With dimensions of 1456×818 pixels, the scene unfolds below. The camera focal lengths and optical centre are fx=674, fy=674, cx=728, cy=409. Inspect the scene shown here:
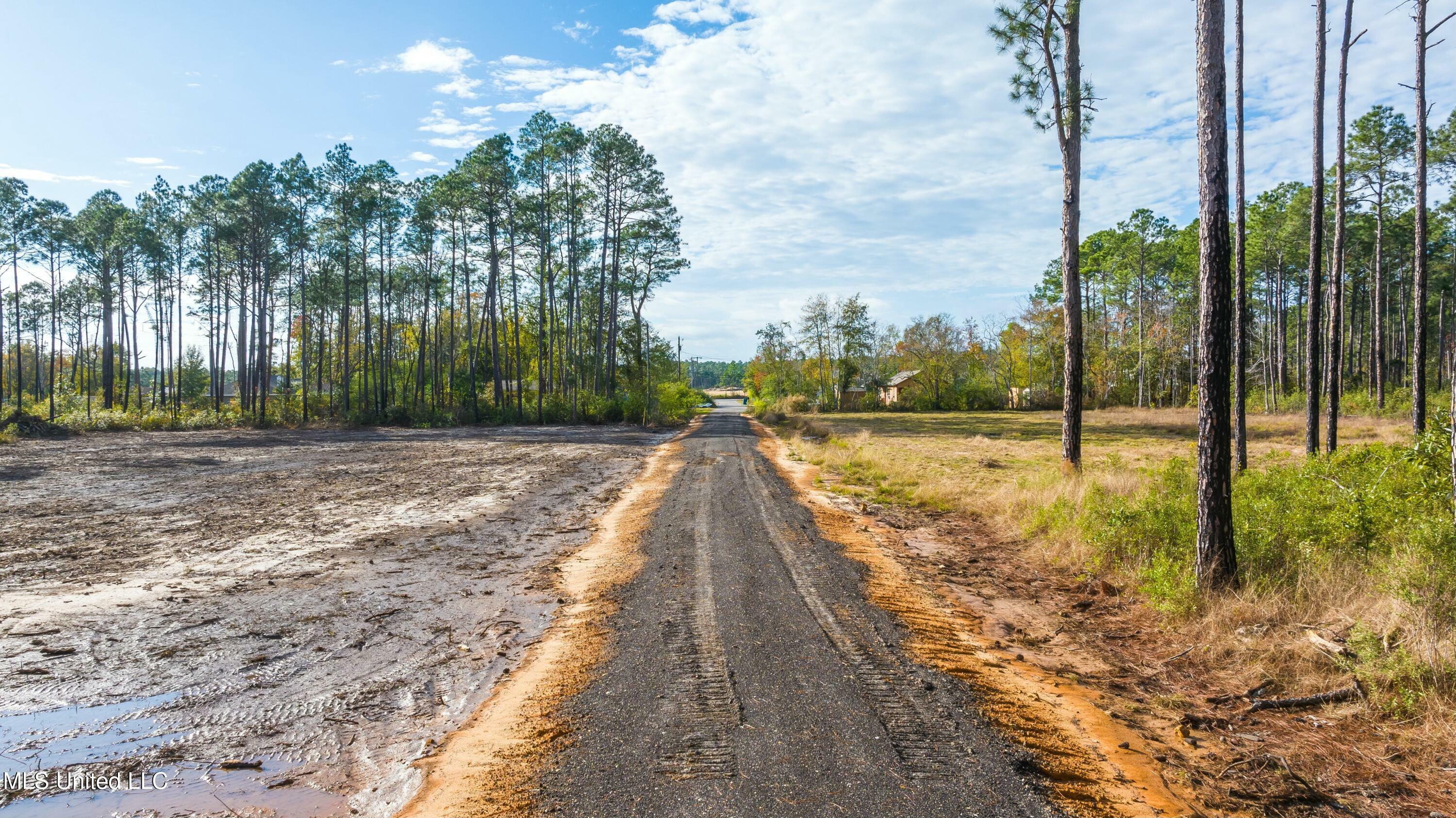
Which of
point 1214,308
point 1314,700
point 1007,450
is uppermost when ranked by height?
point 1214,308

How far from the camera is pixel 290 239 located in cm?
4112

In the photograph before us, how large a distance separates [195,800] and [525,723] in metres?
1.59

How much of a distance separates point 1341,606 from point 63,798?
814 centimetres

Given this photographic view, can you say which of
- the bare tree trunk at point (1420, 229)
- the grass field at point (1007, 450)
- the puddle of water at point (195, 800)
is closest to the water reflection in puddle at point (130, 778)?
the puddle of water at point (195, 800)

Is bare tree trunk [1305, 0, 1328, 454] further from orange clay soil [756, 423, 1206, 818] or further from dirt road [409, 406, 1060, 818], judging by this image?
dirt road [409, 406, 1060, 818]

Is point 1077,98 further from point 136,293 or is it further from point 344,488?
point 136,293

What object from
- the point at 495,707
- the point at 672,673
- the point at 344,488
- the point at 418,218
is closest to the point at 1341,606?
the point at 672,673

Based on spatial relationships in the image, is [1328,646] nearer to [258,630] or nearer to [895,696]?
[895,696]

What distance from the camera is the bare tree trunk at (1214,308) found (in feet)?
20.3

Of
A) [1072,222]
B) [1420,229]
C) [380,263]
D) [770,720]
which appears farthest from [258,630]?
[380,263]

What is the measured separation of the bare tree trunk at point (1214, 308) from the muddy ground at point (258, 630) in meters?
6.25

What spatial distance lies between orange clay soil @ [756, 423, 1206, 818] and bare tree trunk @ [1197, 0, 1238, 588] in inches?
87.0

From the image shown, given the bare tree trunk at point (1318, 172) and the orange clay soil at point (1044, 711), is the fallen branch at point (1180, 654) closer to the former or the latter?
the orange clay soil at point (1044, 711)

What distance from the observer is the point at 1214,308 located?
621 cm
